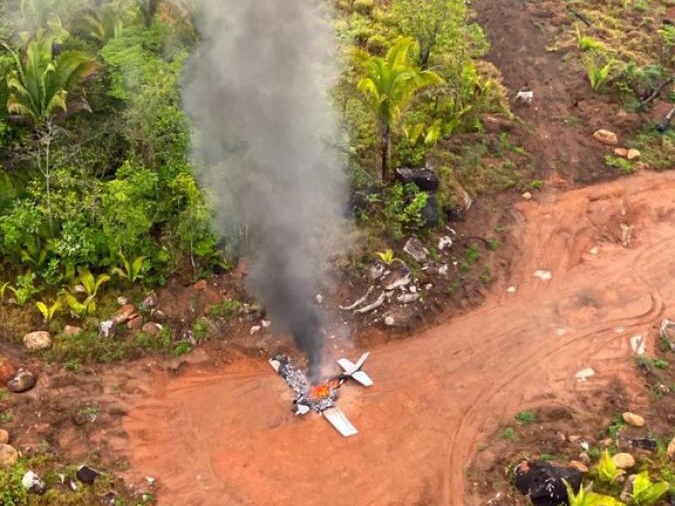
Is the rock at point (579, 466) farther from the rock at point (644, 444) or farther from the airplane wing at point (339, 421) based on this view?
the airplane wing at point (339, 421)

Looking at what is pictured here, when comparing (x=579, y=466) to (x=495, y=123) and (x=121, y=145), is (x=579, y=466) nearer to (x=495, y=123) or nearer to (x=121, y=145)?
(x=495, y=123)

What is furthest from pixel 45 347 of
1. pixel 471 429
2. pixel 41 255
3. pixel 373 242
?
pixel 471 429

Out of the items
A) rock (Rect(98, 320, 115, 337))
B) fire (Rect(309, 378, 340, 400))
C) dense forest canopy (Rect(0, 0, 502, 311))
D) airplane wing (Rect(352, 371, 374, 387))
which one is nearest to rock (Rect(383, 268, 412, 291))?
dense forest canopy (Rect(0, 0, 502, 311))

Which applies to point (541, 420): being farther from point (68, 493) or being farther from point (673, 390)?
point (68, 493)

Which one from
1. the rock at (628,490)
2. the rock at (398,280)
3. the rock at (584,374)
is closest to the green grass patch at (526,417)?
the rock at (584,374)

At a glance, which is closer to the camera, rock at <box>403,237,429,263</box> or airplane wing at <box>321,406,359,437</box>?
airplane wing at <box>321,406,359,437</box>

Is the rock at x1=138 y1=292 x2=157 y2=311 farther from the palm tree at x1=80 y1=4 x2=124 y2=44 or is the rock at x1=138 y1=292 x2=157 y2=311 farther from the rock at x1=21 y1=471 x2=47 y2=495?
the palm tree at x1=80 y1=4 x2=124 y2=44
